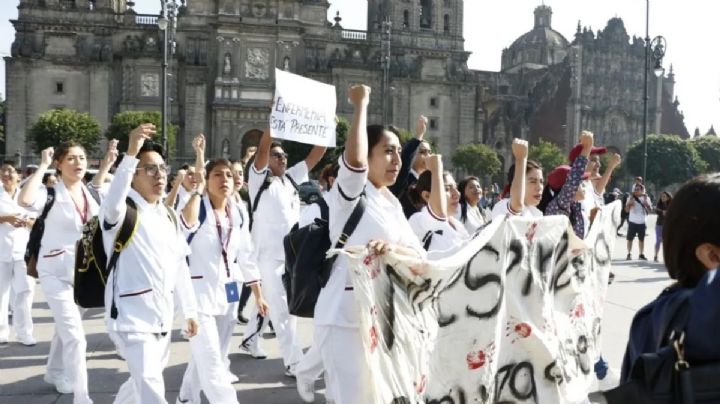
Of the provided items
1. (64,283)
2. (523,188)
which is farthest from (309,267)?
(64,283)

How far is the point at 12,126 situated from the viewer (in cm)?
Result: 5747

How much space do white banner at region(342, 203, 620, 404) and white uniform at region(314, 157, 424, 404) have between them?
0.15 m

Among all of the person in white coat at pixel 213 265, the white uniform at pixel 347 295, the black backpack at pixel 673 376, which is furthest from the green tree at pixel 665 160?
the black backpack at pixel 673 376

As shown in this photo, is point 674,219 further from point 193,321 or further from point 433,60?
point 433,60

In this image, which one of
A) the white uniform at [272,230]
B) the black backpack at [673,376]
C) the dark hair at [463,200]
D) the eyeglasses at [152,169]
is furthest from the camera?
the dark hair at [463,200]

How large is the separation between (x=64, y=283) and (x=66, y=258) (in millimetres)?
229

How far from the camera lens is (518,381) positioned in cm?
503

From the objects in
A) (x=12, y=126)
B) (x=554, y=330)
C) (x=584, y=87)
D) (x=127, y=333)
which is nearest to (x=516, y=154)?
(x=554, y=330)

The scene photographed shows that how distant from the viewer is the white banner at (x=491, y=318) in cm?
388

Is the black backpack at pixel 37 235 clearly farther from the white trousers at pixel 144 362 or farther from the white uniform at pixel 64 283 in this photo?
the white trousers at pixel 144 362

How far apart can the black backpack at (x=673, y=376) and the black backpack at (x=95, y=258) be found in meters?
3.26

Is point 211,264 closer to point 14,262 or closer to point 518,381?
point 518,381

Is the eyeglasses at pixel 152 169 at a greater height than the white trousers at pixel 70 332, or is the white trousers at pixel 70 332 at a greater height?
the eyeglasses at pixel 152 169

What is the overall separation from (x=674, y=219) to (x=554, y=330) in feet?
10.9
